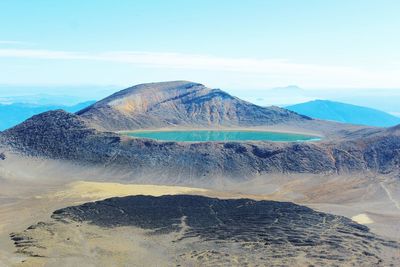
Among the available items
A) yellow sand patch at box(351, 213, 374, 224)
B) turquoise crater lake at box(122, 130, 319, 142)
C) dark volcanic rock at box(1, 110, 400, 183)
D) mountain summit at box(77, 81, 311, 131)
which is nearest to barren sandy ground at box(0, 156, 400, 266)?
yellow sand patch at box(351, 213, 374, 224)

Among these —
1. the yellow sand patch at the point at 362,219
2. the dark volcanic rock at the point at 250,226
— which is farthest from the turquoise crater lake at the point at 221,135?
the yellow sand patch at the point at 362,219

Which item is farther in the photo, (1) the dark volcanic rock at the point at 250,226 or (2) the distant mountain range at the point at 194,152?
(2) the distant mountain range at the point at 194,152

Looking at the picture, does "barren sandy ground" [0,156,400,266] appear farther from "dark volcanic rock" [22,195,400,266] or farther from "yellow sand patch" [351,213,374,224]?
"dark volcanic rock" [22,195,400,266]

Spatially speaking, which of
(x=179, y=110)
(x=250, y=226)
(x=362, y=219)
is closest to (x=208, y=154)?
(x=362, y=219)

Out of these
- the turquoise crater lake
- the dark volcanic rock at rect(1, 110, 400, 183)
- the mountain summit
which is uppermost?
the mountain summit

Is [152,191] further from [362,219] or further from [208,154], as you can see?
[362,219]

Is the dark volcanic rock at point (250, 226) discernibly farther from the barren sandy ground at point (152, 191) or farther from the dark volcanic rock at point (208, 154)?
the dark volcanic rock at point (208, 154)

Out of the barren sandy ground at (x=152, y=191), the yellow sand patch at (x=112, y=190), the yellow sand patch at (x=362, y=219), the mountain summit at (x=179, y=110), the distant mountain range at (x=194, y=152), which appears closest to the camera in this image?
the yellow sand patch at (x=362, y=219)
